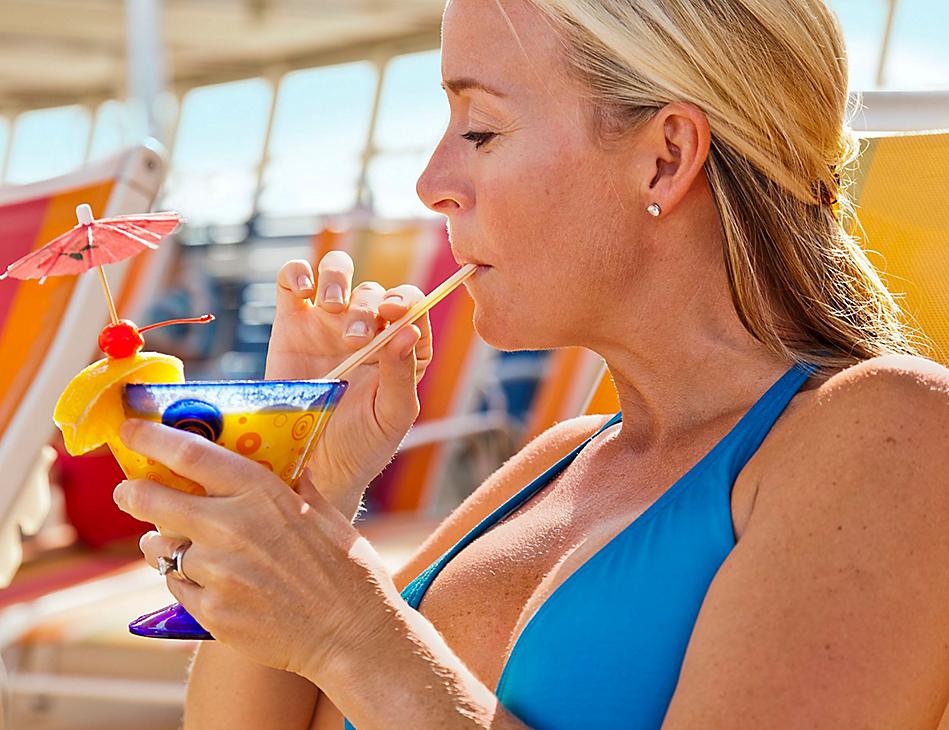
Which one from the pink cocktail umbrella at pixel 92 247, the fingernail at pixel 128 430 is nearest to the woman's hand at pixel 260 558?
the fingernail at pixel 128 430

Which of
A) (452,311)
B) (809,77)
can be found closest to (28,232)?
(809,77)

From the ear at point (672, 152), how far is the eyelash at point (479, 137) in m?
0.13

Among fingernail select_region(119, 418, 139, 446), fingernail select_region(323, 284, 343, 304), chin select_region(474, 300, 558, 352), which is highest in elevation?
fingernail select_region(323, 284, 343, 304)

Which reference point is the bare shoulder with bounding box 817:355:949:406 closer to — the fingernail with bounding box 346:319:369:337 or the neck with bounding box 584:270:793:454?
the neck with bounding box 584:270:793:454

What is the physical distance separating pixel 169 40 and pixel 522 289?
12168 millimetres

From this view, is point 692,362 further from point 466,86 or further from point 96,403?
point 96,403

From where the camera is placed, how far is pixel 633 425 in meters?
1.18

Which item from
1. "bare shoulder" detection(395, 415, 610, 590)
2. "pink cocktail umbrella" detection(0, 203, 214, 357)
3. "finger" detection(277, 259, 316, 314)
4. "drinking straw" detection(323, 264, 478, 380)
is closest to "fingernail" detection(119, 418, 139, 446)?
"pink cocktail umbrella" detection(0, 203, 214, 357)

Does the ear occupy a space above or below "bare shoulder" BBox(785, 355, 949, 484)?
above

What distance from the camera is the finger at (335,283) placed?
122 cm

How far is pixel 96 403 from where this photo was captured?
842mm

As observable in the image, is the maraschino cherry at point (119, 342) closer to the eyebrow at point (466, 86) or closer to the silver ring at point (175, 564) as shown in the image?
the silver ring at point (175, 564)

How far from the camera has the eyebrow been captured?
1.05 meters

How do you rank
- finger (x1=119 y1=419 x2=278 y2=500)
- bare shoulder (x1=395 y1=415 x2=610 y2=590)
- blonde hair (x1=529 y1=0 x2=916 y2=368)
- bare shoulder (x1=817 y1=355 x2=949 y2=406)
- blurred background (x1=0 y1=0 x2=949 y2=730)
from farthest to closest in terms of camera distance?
blurred background (x1=0 y1=0 x2=949 y2=730) < bare shoulder (x1=395 y1=415 x2=610 y2=590) < blonde hair (x1=529 y1=0 x2=916 y2=368) < bare shoulder (x1=817 y1=355 x2=949 y2=406) < finger (x1=119 y1=419 x2=278 y2=500)
